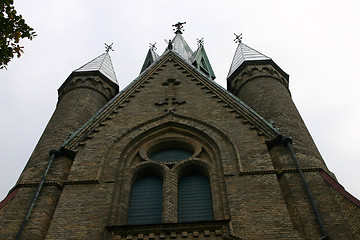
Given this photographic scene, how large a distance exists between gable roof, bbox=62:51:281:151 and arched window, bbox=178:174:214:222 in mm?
2406

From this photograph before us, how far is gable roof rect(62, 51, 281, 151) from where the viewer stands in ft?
42.1

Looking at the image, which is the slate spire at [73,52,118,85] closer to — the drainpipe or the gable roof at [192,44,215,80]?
the gable roof at [192,44,215,80]

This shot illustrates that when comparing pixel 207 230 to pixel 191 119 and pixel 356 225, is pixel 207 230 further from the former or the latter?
pixel 191 119

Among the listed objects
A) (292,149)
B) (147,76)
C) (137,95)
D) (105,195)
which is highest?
(147,76)

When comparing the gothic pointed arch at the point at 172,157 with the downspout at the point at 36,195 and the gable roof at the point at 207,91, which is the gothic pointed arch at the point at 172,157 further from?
the downspout at the point at 36,195

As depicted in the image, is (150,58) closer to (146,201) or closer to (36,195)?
(146,201)

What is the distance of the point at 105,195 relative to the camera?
10.6 meters

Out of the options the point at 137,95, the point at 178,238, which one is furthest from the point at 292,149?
the point at 137,95

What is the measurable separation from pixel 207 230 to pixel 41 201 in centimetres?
436

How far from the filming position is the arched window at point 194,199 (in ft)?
34.1

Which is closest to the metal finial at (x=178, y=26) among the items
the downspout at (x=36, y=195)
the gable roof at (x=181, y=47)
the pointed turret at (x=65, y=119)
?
the gable roof at (x=181, y=47)

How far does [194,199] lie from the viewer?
1099cm

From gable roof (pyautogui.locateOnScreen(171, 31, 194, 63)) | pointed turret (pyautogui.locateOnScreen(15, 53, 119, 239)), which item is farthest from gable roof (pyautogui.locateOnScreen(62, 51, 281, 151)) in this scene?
gable roof (pyautogui.locateOnScreen(171, 31, 194, 63))

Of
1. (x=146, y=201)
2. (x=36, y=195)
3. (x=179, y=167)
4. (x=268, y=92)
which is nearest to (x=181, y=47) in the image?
(x=268, y=92)
